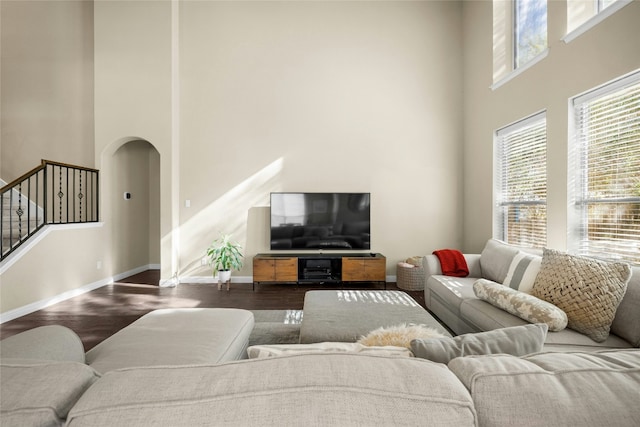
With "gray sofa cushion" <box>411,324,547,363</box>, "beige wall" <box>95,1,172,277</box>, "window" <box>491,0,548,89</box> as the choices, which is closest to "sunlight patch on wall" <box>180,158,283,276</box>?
"beige wall" <box>95,1,172,277</box>

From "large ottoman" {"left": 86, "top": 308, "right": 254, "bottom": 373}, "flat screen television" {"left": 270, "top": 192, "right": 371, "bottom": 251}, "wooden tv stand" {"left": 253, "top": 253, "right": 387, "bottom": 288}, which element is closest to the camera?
"large ottoman" {"left": 86, "top": 308, "right": 254, "bottom": 373}

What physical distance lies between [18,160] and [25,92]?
1.05 metres

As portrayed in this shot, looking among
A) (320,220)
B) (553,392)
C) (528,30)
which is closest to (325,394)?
(553,392)

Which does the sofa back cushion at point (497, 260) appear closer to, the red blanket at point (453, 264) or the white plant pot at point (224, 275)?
the red blanket at point (453, 264)

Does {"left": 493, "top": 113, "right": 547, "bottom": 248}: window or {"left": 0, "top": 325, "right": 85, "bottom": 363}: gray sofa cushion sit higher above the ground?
{"left": 493, "top": 113, "right": 547, "bottom": 248}: window

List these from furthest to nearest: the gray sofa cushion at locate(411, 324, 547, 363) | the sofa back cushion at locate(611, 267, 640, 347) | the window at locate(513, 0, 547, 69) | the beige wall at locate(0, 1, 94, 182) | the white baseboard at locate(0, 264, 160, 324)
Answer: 1. the beige wall at locate(0, 1, 94, 182)
2. the window at locate(513, 0, 547, 69)
3. the white baseboard at locate(0, 264, 160, 324)
4. the sofa back cushion at locate(611, 267, 640, 347)
5. the gray sofa cushion at locate(411, 324, 547, 363)

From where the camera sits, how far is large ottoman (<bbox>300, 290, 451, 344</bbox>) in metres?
1.84

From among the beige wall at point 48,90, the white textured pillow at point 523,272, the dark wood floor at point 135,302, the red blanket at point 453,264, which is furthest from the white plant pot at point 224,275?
the white textured pillow at point 523,272

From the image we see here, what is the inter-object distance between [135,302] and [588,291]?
4.49 meters

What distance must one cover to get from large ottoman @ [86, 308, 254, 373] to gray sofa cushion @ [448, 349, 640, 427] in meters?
1.09

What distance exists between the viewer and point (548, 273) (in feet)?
7.03

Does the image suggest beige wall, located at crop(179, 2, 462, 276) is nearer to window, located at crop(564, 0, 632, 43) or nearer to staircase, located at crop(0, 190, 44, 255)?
staircase, located at crop(0, 190, 44, 255)

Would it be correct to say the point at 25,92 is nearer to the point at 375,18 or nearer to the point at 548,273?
the point at 375,18

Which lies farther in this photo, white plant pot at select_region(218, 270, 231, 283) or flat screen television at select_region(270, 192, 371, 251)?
flat screen television at select_region(270, 192, 371, 251)
